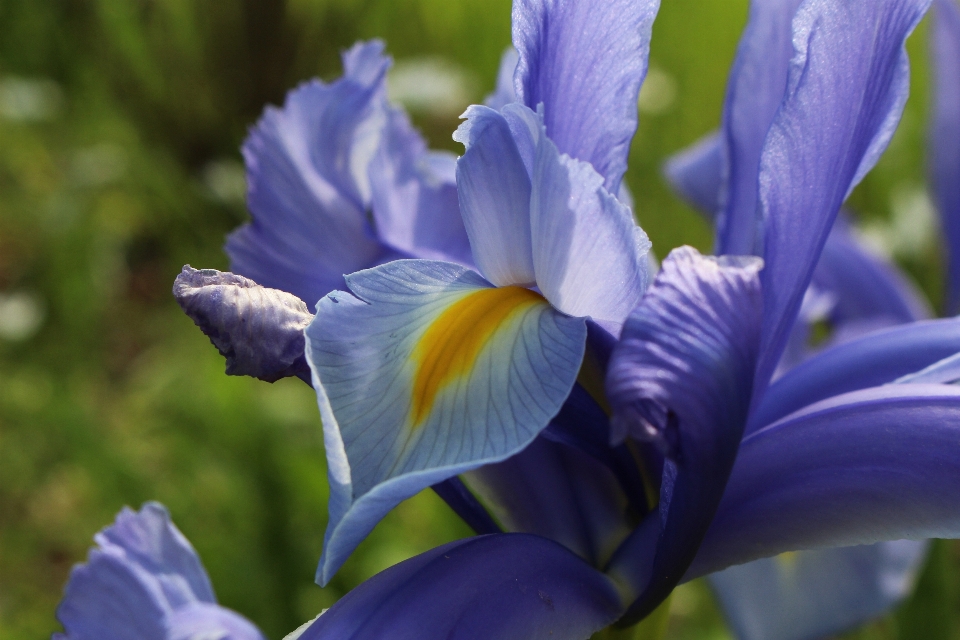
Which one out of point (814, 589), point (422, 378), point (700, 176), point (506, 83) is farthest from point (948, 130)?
point (422, 378)

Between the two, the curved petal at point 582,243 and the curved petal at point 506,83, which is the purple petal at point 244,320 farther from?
the curved petal at point 506,83

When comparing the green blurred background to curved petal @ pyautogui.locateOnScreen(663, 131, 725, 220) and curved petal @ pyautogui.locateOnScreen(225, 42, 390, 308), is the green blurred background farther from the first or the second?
curved petal @ pyautogui.locateOnScreen(225, 42, 390, 308)

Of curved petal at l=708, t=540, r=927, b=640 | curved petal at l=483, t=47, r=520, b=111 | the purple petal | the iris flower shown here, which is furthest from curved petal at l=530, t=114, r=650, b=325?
curved petal at l=708, t=540, r=927, b=640

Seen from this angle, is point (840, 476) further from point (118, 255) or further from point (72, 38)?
point (72, 38)

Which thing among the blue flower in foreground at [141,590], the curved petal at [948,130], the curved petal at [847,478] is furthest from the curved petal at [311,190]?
the curved petal at [948,130]

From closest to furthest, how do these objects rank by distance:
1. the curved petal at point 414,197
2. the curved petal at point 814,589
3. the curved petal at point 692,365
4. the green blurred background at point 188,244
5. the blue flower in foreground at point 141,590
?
the curved petal at point 692,365, the blue flower in foreground at point 141,590, the curved petal at point 414,197, the curved petal at point 814,589, the green blurred background at point 188,244

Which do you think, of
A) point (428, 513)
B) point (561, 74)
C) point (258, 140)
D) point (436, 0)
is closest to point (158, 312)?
point (436, 0)
